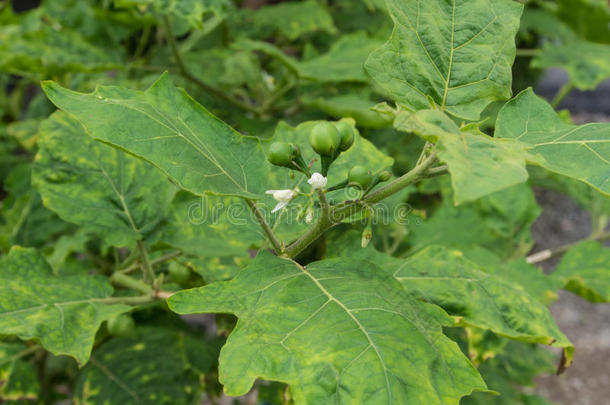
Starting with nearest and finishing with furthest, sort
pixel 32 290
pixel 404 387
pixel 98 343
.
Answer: pixel 404 387 → pixel 32 290 → pixel 98 343

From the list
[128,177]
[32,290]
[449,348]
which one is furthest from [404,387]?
[128,177]

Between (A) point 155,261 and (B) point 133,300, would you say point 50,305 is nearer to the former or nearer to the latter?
(B) point 133,300

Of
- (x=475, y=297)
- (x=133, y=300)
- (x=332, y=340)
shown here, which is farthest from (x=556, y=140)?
(x=133, y=300)

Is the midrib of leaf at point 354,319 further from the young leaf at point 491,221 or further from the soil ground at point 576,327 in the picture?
the soil ground at point 576,327

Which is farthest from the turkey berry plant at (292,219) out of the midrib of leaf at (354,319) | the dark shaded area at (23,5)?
the dark shaded area at (23,5)

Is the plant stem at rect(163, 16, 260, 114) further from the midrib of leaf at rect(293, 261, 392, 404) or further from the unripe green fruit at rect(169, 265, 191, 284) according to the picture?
the midrib of leaf at rect(293, 261, 392, 404)

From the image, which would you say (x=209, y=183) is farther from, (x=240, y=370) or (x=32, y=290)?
(x=32, y=290)
